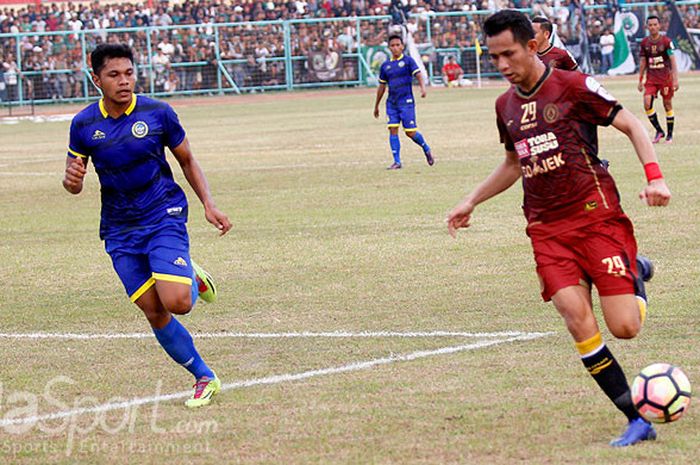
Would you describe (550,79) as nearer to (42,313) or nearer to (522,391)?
(522,391)

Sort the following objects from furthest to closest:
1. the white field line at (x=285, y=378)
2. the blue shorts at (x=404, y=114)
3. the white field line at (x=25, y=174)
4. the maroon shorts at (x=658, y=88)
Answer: the maroon shorts at (x=658, y=88) < the white field line at (x=25, y=174) < the blue shorts at (x=404, y=114) < the white field line at (x=285, y=378)

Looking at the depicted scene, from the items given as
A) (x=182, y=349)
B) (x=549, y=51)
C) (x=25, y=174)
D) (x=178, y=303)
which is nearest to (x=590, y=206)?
(x=178, y=303)

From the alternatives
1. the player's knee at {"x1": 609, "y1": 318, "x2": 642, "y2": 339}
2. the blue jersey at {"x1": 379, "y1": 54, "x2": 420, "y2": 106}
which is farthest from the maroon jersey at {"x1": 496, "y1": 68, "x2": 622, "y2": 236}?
the blue jersey at {"x1": 379, "y1": 54, "x2": 420, "y2": 106}

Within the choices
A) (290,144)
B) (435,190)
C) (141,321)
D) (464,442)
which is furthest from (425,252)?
(290,144)

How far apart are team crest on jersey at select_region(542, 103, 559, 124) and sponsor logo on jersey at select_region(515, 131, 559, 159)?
0.07 metres

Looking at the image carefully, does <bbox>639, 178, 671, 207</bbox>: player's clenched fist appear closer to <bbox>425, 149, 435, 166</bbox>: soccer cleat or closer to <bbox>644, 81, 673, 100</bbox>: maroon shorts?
<bbox>425, 149, 435, 166</bbox>: soccer cleat

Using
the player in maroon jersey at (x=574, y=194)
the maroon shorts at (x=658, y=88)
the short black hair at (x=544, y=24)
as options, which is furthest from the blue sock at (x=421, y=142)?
the player in maroon jersey at (x=574, y=194)

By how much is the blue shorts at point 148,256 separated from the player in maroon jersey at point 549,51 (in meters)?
5.40

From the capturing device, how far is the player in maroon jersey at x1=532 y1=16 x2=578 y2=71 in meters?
12.1

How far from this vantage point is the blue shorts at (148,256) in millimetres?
7648

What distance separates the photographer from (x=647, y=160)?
626 centimetres

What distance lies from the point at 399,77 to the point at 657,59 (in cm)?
508

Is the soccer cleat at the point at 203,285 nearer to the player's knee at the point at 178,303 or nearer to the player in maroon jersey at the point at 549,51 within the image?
the player's knee at the point at 178,303

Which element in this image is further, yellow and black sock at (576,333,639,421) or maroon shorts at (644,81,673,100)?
maroon shorts at (644,81,673,100)
